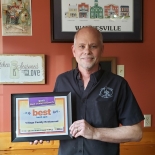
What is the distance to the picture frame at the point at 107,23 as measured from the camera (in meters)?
1.64

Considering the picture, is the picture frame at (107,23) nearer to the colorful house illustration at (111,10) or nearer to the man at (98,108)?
the colorful house illustration at (111,10)

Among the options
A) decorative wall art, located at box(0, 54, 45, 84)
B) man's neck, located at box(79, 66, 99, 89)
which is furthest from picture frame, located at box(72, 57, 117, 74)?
man's neck, located at box(79, 66, 99, 89)

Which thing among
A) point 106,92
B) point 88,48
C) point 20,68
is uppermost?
point 88,48

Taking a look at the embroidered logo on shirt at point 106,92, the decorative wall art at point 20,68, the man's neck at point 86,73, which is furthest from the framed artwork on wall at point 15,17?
the embroidered logo on shirt at point 106,92

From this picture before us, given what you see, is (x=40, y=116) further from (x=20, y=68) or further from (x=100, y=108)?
(x=20, y=68)

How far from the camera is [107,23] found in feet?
5.49

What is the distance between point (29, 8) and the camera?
1640mm

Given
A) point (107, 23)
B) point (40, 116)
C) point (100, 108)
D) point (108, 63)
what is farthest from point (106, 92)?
point (107, 23)

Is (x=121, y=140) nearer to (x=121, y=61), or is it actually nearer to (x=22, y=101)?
(x=22, y=101)

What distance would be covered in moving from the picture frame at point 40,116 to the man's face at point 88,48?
184 mm

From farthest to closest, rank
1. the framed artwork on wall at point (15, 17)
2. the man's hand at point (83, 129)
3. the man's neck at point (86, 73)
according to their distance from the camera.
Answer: the framed artwork on wall at point (15, 17)
the man's neck at point (86, 73)
the man's hand at point (83, 129)

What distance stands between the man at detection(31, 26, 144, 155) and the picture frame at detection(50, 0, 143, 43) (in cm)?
48

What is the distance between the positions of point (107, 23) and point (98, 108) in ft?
2.51

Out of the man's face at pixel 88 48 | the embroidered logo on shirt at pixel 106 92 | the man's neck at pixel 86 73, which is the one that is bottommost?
the embroidered logo on shirt at pixel 106 92
